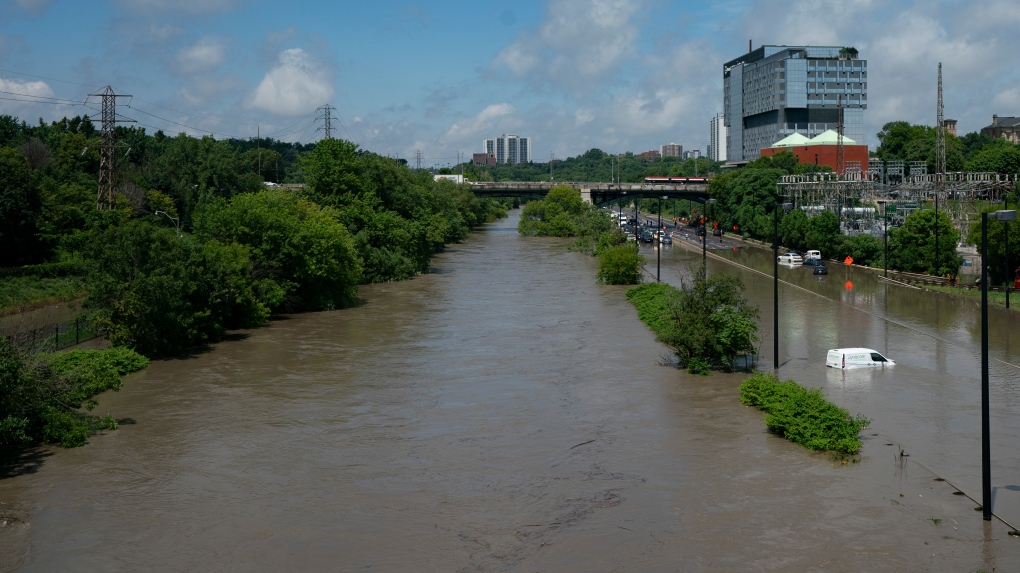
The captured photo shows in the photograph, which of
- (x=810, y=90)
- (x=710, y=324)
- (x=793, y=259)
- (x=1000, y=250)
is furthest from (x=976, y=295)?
(x=810, y=90)

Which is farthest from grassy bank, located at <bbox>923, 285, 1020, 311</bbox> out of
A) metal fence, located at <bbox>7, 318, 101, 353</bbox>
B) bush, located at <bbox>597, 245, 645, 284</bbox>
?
metal fence, located at <bbox>7, 318, 101, 353</bbox>

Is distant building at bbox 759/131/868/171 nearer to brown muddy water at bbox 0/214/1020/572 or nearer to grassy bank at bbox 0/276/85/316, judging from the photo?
brown muddy water at bbox 0/214/1020/572

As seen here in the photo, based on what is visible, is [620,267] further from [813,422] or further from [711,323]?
[813,422]

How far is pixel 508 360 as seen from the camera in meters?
32.2

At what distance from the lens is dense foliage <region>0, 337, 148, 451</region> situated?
20.0 m

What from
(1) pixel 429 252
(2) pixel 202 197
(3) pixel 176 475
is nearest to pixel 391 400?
(3) pixel 176 475

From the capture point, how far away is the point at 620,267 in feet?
182

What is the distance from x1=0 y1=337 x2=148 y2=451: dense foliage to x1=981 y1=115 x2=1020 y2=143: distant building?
150 meters

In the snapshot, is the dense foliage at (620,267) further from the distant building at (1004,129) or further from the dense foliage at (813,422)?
the distant building at (1004,129)

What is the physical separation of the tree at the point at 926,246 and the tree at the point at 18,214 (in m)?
51.9

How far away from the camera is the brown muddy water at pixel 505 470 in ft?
50.9

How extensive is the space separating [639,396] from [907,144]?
381 ft

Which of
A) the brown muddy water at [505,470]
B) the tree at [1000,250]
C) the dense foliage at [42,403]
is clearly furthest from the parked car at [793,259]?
the dense foliage at [42,403]

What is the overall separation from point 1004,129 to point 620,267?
12095cm
